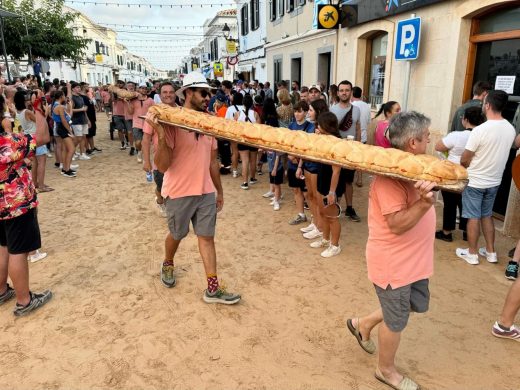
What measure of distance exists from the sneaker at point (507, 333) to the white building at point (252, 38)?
60.7 ft

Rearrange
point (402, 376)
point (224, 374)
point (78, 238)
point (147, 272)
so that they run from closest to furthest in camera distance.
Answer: point (402, 376) → point (224, 374) → point (147, 272) → point (78, 238)

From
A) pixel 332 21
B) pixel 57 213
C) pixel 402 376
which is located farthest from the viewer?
pixel 332 21

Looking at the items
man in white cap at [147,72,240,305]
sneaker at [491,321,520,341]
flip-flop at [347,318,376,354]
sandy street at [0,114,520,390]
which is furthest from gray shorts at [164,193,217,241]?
sneaker at [491,321,520,341]

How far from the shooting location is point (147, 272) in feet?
13.7

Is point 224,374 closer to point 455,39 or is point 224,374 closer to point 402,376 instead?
point 402,376

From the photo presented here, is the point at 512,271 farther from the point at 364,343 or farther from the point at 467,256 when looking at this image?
the point at 364,343

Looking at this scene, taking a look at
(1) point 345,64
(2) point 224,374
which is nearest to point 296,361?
(2) point 224,374

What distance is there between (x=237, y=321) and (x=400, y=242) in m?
1.72

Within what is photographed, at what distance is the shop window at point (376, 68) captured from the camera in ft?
30.3

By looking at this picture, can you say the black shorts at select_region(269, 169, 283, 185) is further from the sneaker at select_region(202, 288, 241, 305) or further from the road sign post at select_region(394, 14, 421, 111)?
the road sign post at select_region(394, 14, 421, 111)

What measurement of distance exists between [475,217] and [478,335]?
1.58 m

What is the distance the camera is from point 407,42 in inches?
287

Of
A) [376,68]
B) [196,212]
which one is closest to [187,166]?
[196,212]

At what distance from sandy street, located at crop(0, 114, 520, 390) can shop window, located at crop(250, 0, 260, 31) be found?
18.0 m
